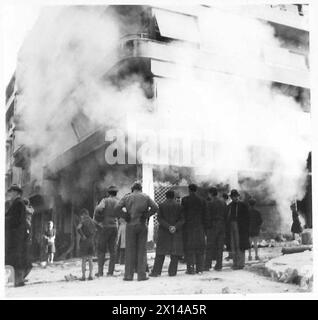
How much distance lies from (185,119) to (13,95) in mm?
2478

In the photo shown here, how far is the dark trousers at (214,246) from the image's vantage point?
687 centimetres

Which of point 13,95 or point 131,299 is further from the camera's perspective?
point 13,95

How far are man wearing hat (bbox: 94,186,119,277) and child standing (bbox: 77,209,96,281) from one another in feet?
0.29

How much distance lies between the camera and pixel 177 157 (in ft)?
23.0

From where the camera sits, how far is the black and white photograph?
22.1 ft

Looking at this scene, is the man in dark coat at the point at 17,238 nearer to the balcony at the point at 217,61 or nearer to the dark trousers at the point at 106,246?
the dark trousers at the point at 106,246

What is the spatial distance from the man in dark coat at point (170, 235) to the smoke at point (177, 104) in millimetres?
484

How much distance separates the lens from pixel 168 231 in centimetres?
681

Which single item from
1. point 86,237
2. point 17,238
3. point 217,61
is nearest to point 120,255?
point 86,237

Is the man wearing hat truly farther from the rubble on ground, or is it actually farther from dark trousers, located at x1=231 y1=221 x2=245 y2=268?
the rubble on ground

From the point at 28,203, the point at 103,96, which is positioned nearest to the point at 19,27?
the point at 103,96

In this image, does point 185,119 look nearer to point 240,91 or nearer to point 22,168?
point 240,91

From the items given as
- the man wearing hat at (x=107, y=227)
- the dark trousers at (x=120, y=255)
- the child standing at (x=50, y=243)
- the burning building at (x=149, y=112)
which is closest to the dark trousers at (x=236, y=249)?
the burning building at (x=149, y=112)

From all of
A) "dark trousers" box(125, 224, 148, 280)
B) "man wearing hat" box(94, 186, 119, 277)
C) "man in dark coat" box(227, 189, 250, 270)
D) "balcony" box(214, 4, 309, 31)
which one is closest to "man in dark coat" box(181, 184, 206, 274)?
"man in dark coat" box(227, 189, 250, 270)
